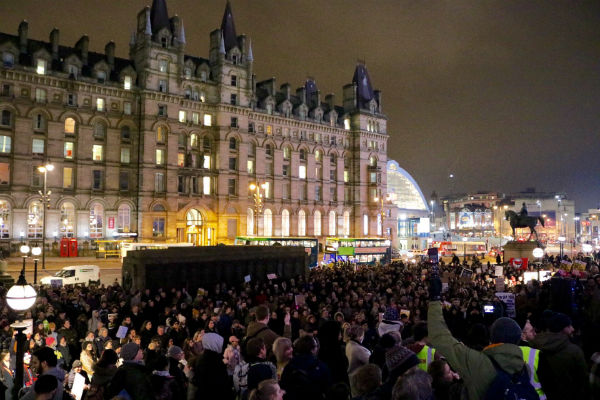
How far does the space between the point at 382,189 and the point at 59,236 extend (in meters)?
50.0

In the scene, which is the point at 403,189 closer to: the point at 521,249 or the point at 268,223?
the point at 268,223

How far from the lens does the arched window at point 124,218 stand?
54.2m

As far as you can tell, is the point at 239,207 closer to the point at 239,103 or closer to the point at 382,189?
the point at 239,103

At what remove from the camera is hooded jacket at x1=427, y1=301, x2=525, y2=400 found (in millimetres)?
4676

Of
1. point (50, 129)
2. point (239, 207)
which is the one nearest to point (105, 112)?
point (50, 129)

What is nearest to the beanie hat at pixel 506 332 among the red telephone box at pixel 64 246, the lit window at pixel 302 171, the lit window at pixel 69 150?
the red telephone box at pixel 64 246

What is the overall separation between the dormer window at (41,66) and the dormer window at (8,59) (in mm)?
2310

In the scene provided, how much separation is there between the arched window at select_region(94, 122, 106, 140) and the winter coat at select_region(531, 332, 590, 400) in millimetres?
55450

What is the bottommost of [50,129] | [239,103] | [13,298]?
[13,298]

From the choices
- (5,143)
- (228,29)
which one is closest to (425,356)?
(5,143)

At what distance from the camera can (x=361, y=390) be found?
194 inches

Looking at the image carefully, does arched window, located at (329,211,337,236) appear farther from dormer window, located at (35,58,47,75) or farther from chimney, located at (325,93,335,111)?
dormer window, located at (35,58,47,75)

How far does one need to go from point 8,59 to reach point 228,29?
28189 mm

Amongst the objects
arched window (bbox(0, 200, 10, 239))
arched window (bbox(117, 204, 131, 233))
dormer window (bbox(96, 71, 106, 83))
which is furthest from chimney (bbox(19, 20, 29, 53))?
arched window (bbox(117, 204, 131, 233))
